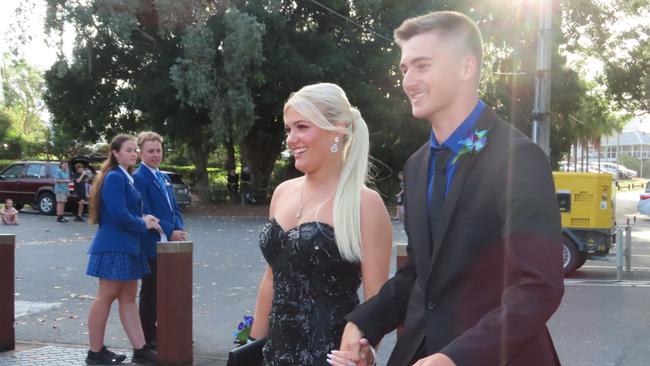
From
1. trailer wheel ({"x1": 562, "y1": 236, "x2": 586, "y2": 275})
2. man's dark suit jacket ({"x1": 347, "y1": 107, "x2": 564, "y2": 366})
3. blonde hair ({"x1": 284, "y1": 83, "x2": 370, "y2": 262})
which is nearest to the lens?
man's dark suit jacket ({"x1": 347, "y1": 107, "x2": 564, "y2": 366})

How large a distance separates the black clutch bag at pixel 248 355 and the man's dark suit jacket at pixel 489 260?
35.8 inches

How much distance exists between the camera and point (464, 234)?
1.92 metres

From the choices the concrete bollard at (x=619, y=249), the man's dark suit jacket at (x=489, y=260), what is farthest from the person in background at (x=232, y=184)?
the man's dark suit jacket at (x=489, y=260)

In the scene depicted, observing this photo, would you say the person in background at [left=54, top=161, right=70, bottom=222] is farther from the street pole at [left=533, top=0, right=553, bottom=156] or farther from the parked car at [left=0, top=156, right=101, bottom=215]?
the street pole at [left=533, top=0, right=553, bottom=156]

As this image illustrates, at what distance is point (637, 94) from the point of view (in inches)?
1284

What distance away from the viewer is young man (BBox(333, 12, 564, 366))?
1.78 m

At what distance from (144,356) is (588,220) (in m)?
8.45

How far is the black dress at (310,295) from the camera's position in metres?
2.85

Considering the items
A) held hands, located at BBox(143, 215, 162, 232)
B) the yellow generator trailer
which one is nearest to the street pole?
the yellow generator trailer

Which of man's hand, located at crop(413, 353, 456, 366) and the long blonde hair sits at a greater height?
the long blonde hair

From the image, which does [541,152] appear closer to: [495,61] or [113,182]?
[113,182]

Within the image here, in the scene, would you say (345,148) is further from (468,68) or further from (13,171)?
(13,171)

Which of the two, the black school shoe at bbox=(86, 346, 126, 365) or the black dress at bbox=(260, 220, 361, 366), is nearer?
the black dress at bbox=(260, 220, 361, 366)

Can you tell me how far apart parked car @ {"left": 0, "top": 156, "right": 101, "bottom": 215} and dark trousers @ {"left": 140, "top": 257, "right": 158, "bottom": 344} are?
18.2 metres
